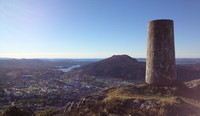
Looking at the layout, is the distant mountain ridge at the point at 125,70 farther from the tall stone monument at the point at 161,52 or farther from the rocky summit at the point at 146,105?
the rocky summit at the point at 146,105

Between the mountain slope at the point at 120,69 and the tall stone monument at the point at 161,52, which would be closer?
the tall stone monument at the point at 161,52

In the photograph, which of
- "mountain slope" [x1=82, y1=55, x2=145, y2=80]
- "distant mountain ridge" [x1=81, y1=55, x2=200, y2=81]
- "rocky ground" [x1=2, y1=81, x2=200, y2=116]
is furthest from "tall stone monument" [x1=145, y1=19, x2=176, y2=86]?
"mountain slope" [x1=82, y1=55, x2=145, y2=80]

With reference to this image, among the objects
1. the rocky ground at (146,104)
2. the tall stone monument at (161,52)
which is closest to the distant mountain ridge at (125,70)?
the tall stone monument at (161,52)

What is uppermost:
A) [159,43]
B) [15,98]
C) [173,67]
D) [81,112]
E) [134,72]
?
[159,43]

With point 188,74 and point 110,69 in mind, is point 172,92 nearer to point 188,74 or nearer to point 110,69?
point 188,74

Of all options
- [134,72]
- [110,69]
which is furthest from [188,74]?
[110,69]

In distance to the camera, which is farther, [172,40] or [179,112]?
[172,40]

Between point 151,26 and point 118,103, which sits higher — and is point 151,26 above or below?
above

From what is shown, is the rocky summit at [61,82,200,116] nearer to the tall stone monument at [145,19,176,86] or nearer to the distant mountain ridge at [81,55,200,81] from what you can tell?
the tall stone monument at [145,19,176,86]
